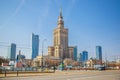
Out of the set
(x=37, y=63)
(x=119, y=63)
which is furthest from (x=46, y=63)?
(x=119, y=63)

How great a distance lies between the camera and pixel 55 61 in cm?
17912

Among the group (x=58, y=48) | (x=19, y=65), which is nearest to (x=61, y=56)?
(x=58, y=48)

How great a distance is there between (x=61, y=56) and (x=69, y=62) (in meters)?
20.9

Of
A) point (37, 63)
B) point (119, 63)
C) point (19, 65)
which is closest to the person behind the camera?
point (19, 65)

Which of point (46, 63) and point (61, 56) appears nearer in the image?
point (46, 63)

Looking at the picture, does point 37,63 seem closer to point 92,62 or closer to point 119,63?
point 92,62

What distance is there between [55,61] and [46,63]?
426 inches

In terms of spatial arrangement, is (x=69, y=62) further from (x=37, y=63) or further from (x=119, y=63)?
(x=119, y=63)

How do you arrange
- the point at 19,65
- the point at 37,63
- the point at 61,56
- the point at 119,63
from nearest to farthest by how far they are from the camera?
the point at 19,65 → the point at 37,63 → the point at 119,63 → the point at 61,56

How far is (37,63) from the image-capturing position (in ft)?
554

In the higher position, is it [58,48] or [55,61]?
[58,48]

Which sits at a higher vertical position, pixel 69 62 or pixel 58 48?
pixel 58 48

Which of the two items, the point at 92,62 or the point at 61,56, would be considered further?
the point at 61,56

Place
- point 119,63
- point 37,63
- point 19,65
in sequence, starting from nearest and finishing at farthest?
point 19,65 → point 37,63 → point 119,63
